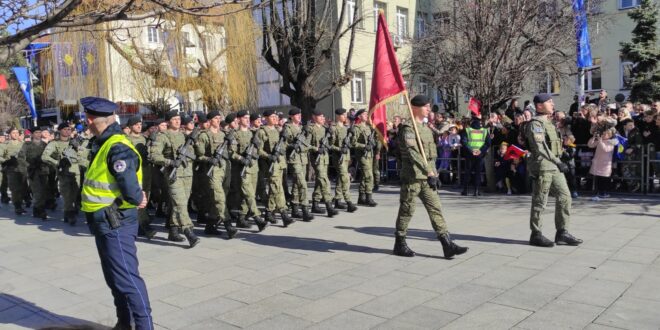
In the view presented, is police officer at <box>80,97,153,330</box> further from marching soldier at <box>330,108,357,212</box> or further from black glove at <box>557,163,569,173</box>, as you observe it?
marching soldier at <box>330,108,357,212</box>

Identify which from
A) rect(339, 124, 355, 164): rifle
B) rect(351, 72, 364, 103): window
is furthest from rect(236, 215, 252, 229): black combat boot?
rect(351, 72, 364, 103): window

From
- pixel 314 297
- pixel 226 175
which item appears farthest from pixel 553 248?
pixel 226 175

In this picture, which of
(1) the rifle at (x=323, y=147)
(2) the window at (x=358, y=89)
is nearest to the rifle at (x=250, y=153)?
(1) the rifle at (x=323, y=147)

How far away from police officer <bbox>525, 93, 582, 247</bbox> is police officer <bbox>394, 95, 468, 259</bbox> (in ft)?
3.84

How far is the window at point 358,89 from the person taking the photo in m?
27.1

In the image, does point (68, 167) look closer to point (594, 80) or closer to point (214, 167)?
point (214, 167)

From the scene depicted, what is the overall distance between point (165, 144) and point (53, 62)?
14.2 meters

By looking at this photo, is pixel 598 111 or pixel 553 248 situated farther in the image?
pixel 598 111

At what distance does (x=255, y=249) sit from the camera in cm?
759

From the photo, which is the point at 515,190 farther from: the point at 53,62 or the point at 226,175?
the point at 53,62

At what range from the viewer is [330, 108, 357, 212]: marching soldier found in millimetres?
10492

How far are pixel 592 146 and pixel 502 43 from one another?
3.59 meters

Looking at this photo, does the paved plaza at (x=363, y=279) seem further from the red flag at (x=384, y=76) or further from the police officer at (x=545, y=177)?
the red flag at (x=384, y=76)

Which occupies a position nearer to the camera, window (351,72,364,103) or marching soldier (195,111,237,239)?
marching soldier (195,111,237,239)
